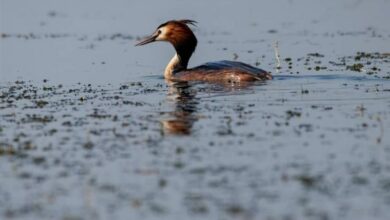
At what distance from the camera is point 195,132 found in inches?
485

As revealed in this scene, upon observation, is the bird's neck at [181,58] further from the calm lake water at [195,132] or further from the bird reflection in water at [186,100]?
the bird reflection in water at [186,100]

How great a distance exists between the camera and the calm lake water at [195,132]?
9.16 meters

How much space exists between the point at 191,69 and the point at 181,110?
3958 millimetres

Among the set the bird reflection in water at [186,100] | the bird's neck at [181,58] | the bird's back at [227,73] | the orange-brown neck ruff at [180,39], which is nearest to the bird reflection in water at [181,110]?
the bird reflection in water at [186,100]

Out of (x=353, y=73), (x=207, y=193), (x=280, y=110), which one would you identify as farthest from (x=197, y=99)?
(x=207, y=193)

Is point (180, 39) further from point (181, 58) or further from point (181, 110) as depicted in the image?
point (181, 110)

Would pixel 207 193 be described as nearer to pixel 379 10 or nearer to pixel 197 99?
pixel 197 99

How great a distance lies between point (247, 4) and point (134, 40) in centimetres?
774

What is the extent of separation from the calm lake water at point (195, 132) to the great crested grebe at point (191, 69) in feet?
1.39

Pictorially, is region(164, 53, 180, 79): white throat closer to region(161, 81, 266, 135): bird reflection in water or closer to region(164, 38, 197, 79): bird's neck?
region(164, 38, 197, 79): bird's neck

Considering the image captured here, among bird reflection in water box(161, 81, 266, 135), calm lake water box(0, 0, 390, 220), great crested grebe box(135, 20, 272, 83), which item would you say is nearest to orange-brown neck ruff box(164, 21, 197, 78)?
great crested grebe box(135, 20, 272, 83)

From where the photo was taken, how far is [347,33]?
2511 cm

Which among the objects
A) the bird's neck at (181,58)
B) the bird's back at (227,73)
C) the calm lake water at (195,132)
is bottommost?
the calm lake water at (195,132)

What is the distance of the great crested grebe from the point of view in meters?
17.3
